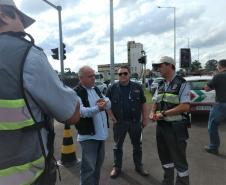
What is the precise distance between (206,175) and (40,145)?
499cm

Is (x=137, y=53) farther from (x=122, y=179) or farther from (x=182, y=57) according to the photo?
(x=122, y=179)

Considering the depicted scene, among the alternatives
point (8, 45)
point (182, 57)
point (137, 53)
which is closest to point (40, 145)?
point (8, 45)

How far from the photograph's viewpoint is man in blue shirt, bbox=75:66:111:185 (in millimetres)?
4855

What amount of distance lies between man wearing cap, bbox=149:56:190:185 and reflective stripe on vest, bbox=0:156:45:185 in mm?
3369

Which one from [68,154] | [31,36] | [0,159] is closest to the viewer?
[0,159]

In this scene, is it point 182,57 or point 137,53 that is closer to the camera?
point 182,57

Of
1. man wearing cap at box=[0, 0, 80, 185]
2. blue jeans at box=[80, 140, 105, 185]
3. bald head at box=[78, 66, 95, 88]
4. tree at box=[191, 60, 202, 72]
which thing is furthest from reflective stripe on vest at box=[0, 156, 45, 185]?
tree at box=[191, 60, 202, 72]

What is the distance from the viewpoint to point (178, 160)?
17.3 ft

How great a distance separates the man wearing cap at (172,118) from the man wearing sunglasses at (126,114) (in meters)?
1.18

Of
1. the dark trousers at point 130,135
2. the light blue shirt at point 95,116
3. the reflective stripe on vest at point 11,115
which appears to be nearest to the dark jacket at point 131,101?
the dark trousers at point 130,135

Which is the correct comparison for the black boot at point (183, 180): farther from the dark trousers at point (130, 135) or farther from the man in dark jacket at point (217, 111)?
the man in dark jacket at point (217, 111)

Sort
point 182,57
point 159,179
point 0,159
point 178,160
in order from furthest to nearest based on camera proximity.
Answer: point 182,57
point 159,179
point 178,160
point 0,159

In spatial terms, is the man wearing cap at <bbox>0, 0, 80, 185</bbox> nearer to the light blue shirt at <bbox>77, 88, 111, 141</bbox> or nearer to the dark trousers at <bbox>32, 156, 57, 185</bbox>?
the dark trousers at <bbox>32, 156, 57, 185</bbox>

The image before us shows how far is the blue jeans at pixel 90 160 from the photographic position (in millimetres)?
4867
